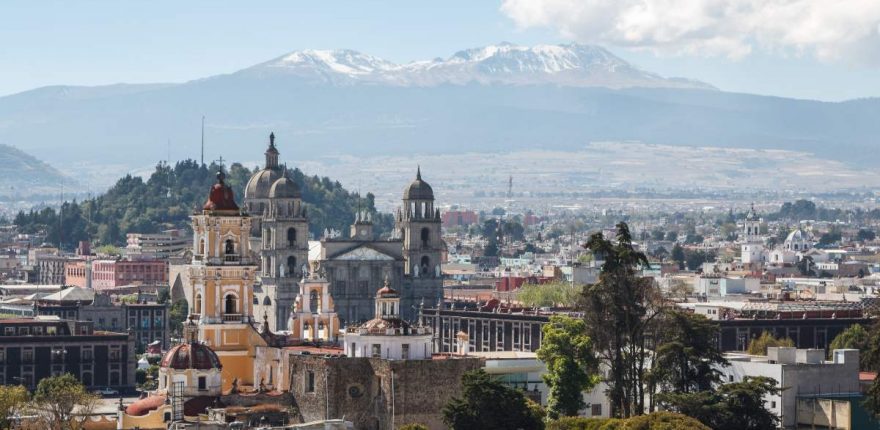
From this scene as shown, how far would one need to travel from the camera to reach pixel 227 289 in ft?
287

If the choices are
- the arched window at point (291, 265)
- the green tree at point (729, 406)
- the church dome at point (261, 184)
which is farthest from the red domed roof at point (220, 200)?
Answer: the church dome at point (261, 184)

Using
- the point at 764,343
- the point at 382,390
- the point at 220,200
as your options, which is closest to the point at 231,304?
the point at 220,200

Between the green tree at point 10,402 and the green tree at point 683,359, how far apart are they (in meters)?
21.1

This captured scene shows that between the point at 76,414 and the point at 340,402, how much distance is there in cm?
1191

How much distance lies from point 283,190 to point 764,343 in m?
48.3

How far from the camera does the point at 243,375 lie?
8756cm

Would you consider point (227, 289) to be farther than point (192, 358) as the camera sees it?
Yes

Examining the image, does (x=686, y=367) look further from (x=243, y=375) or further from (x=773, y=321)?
(x=773, y=321)

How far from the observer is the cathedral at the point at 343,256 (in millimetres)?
146125

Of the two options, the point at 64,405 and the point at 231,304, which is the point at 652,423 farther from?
the point at 64,405

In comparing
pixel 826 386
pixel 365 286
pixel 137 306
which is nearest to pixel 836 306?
pixel 365 286

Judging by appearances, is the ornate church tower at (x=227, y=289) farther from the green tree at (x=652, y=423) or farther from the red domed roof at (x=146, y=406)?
the green tree at (x=652, y=423)

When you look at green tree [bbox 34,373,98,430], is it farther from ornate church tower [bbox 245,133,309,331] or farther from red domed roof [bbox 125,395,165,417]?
ornate church tower [bbox 245,133,309,331]

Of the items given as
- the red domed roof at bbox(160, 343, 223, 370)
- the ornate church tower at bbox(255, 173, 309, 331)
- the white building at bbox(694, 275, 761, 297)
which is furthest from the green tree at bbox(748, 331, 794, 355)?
the white building at bbox(694, 275, 761, 297)
